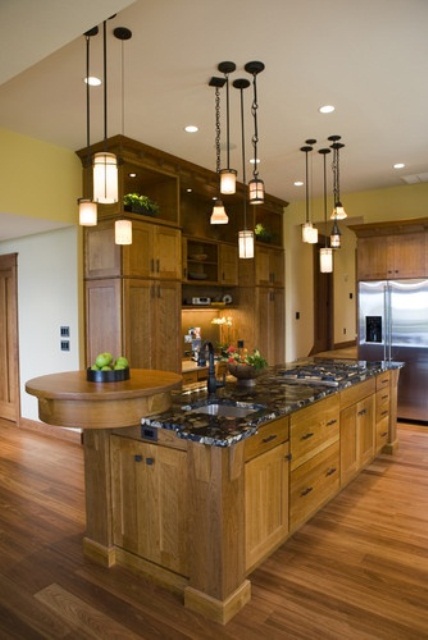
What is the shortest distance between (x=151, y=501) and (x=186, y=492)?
270 mm

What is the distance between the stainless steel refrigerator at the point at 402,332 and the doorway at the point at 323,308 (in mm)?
3171

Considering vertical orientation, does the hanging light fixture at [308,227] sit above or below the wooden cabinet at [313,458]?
above

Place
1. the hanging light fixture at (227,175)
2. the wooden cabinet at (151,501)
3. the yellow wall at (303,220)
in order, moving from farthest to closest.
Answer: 1. the yellow wall at (303,220)
2. the hanging light fixture at (227,175)
3. the wooden cabinet at (151,501)

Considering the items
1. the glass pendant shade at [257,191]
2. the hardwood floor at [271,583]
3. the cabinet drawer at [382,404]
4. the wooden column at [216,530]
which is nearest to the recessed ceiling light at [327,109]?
the glass pendant shade at [257,191]

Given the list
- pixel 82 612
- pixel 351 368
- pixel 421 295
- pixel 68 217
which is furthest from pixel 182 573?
pixel 421 295

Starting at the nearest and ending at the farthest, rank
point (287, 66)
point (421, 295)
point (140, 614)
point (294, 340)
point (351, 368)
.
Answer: point (140, 614) → point (287, 66) → point (351, 368) → point (421, 295) → point (294, 340)

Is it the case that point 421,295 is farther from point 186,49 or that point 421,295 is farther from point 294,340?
point 186,49

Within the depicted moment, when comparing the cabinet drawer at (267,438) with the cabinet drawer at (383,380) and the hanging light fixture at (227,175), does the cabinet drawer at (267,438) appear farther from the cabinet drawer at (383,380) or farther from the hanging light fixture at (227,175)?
the cabinet drawer at (383,380)

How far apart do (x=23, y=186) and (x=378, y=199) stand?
4709mm

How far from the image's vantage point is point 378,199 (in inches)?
251

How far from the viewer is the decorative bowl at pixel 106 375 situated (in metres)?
2.57

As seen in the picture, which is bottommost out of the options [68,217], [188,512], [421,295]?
[188,512]

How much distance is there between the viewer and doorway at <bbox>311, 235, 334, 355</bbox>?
30.0 feet

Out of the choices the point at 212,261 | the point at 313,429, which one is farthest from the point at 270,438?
the point at 212,261
